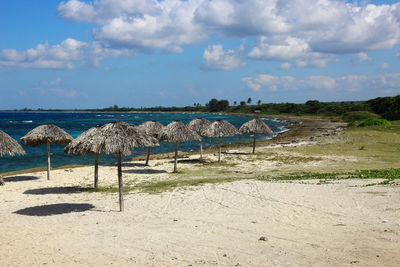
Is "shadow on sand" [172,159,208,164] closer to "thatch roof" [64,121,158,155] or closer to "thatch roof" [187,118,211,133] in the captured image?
"thatch roof" [187,118,211,133]

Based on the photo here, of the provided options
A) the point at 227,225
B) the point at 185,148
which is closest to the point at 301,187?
the point at 227,225

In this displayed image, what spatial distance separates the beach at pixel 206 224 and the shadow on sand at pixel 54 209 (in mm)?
33

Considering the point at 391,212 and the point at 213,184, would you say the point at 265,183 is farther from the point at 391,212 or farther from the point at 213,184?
the point at 391,212

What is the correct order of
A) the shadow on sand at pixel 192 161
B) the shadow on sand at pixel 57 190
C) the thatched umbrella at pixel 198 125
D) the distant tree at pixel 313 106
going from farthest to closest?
the distant tree at pixel 313 106, the thatched umbrella at pixel 198 125, the shadow on sand at pixel 192 161, the shadow on sand at pixel 57 190

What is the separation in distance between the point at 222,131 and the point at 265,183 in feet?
28.7

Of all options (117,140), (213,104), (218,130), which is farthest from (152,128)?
(213,104)

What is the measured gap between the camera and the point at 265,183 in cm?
1323

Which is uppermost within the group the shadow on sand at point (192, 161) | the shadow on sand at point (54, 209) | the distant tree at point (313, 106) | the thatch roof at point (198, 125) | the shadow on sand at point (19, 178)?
the distant tree at point (313, 106)

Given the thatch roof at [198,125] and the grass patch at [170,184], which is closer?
the grass patch at [170,184]

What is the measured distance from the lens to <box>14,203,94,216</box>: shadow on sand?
34.8 ft

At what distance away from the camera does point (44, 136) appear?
16.2 m

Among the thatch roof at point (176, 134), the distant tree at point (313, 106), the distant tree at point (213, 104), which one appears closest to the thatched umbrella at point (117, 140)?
the thatch roof at point (176, 134)

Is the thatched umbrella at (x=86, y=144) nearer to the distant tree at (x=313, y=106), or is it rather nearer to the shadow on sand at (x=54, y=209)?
the shadow on sand at (x=54, y=209)

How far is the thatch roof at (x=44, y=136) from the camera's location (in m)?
16.2
